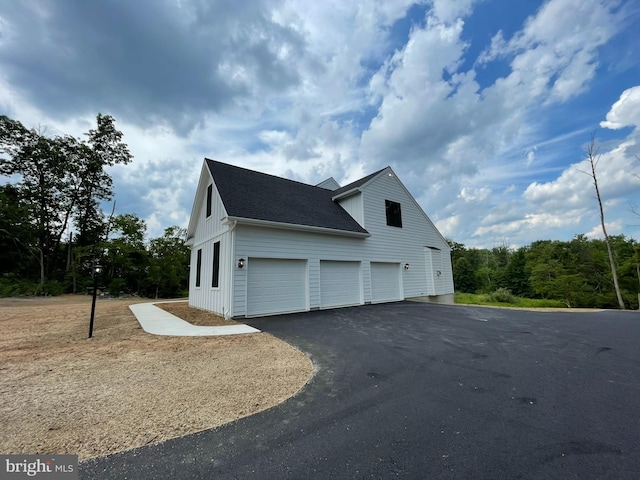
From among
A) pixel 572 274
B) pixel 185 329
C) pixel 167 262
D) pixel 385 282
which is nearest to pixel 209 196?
pixel 185 329

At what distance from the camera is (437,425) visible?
2.33 m

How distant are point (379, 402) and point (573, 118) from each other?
51.9 ft

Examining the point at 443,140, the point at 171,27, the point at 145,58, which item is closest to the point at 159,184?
the point at 145,58

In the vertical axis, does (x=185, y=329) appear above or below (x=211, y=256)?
below

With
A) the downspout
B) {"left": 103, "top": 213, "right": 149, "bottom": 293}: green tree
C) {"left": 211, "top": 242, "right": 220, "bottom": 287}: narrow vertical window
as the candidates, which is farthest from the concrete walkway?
{"left": 103, "top": 213, "right": 149, "bottom": 293}: green tree

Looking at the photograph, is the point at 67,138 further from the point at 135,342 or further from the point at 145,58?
the point at 135,342

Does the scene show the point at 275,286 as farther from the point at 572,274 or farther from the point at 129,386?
the point at 572,274

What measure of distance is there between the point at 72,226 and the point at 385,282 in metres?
28.3

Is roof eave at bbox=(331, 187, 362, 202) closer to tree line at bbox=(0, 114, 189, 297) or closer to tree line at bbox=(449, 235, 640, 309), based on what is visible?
tree line at bbox=(449, 235, 640, 309)

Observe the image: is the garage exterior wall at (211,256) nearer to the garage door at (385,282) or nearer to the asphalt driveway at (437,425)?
the asphalt driveway at (437,425)

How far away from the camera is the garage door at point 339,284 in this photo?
10125 mm

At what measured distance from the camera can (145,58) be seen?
33.0 ft

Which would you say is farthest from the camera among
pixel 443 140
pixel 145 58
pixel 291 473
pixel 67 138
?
pixel 67 138

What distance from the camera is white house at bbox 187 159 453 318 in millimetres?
8453
